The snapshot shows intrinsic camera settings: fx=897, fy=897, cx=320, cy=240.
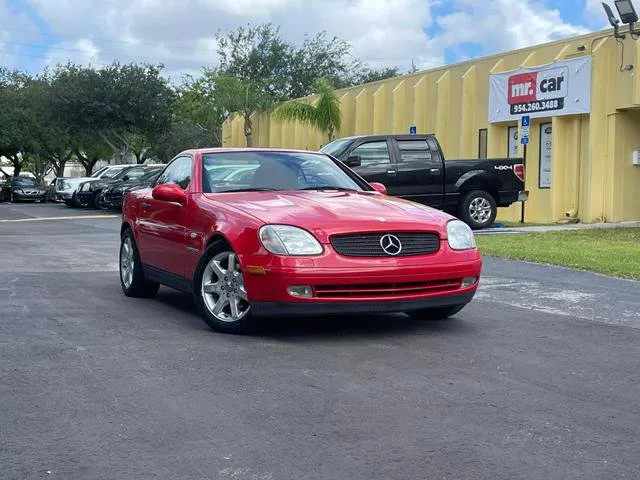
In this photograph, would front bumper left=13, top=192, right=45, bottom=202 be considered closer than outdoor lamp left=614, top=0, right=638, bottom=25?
No

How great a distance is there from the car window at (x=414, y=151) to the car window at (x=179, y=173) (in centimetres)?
902

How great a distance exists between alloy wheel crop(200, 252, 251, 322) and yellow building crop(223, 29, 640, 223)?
50.5 feet

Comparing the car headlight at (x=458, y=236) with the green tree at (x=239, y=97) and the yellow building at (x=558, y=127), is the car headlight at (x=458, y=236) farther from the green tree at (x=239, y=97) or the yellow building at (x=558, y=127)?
the green tree at (x=239, y=97)

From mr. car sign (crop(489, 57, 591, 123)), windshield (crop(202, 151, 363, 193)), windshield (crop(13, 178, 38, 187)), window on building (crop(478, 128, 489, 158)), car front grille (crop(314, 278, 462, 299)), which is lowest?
car front grille (crop(314, 278, 462, 299))

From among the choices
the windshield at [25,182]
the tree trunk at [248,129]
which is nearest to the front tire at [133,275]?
the tree trunk at [248,129]

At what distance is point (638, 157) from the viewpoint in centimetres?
2125

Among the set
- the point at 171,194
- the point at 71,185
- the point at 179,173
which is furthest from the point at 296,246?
the point at 71,185

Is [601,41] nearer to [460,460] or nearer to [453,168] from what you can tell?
[453,168]

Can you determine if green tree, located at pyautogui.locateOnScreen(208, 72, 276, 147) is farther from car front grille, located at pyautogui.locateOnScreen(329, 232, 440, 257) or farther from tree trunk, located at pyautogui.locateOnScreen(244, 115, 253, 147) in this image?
car front grille, located at pyautogui.locateOnScreen(329, 232, 440, 257)

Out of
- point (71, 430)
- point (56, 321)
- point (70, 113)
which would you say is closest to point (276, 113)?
point (70, 113)

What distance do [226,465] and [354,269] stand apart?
2726 millimetres

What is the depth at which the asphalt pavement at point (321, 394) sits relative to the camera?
4.05 metres

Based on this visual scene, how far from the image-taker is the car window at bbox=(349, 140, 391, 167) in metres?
17.4

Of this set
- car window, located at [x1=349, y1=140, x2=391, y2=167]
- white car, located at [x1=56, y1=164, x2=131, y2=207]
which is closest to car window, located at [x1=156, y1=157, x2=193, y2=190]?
car window, located at [x1=349, y1=140, x2=391, y2=167]
